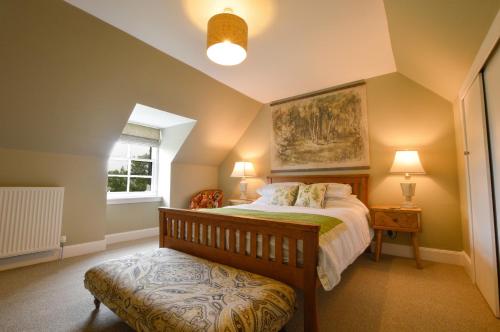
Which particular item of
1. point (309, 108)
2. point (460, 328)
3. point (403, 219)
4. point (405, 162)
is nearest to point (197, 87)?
point (309, 108)

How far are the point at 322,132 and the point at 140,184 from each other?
3264 millimetres

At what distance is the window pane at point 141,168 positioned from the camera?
4.10 m

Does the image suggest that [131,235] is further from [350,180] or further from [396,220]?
[396,220]

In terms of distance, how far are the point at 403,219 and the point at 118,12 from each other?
345 cm

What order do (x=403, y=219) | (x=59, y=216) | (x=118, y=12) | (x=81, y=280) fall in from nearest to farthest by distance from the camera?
(x=118, y=12)
(x=81, y=280)
(x=403, y=219)
(x=59, y=216)

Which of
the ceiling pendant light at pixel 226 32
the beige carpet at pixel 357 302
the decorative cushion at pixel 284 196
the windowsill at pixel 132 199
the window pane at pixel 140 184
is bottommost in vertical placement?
the beige carpet at pixel 357 302

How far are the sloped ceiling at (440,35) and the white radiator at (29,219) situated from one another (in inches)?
154

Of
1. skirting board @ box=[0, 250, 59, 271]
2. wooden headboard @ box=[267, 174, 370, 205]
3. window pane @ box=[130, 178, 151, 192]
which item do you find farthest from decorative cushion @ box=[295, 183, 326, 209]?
skirting board @ box=[0, 250, 59, 271]

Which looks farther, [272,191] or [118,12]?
[272,191]

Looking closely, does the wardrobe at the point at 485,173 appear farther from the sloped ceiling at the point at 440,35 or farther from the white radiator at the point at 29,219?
the white radiator at the point at 29,219

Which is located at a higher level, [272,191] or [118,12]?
[118,12]

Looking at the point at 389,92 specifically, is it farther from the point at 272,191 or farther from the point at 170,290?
the point at 170,290

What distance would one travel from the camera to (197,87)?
10.6ft

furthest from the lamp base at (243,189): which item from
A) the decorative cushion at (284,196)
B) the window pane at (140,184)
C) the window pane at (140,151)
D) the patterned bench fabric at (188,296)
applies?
the patterned bench fabric at (188,296)
